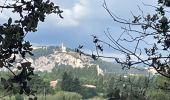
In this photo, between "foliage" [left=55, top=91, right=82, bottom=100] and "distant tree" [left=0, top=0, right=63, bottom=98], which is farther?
"foliage" [left=55, top=91, right=82, bottom=100]

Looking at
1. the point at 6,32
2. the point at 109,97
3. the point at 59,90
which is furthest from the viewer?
the point at 59,90

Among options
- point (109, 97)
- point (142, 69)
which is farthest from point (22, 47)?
point (142, 69)

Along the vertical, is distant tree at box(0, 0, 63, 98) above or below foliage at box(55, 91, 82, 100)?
above

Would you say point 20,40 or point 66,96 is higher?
point 20,40

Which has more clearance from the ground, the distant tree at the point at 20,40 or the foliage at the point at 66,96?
the distant tree at the point at 20,40

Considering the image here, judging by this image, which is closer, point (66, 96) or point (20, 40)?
point (20, 40)

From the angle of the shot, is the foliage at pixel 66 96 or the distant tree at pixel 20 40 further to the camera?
the foliage at pixel 66 96

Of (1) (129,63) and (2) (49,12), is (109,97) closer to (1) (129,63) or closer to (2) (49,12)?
(1) (129,63)

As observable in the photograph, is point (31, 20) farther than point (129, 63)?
No

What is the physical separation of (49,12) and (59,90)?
635ft

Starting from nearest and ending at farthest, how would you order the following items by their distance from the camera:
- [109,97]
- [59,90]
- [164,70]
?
[109,97] < [164,70] < [59,90]

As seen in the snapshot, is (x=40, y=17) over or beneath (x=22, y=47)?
over

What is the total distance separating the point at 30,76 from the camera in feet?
13.2

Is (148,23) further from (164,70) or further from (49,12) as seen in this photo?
(49,12)
